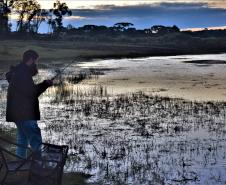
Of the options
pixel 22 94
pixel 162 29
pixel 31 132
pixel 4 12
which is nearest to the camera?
pixel 22 94

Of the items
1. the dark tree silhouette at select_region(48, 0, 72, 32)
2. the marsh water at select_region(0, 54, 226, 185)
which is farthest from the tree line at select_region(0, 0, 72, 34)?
the marsh water at select_region(0, 54, 226, 185)

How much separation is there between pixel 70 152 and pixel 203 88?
631 inches

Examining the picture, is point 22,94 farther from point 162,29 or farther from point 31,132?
point 162,29

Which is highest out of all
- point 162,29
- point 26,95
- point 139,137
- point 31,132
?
point 162,29

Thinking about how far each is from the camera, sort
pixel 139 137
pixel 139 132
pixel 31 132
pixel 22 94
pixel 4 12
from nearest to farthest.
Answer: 1. pixel 22 94
2. pixel 31 132
3. pixel 139 137
4. pixel 139 132
5. pixel 4 12

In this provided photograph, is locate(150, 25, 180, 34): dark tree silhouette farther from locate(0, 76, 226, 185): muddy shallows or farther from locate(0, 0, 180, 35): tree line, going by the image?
locate(0, 76, 226, 185): muddy shallows

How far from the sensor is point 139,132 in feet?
46.1

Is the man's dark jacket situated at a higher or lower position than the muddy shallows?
higher

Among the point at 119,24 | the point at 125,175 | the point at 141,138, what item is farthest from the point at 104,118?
the point at 119,24

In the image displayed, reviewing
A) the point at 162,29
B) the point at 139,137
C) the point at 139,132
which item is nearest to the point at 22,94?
the point at 139,137

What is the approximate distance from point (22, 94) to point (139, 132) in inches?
275

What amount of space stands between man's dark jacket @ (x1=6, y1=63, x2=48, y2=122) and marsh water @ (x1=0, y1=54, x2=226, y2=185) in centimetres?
239

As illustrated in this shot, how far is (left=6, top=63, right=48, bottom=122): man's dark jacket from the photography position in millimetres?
7418

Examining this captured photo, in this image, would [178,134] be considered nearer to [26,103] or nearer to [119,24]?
[26,103]
